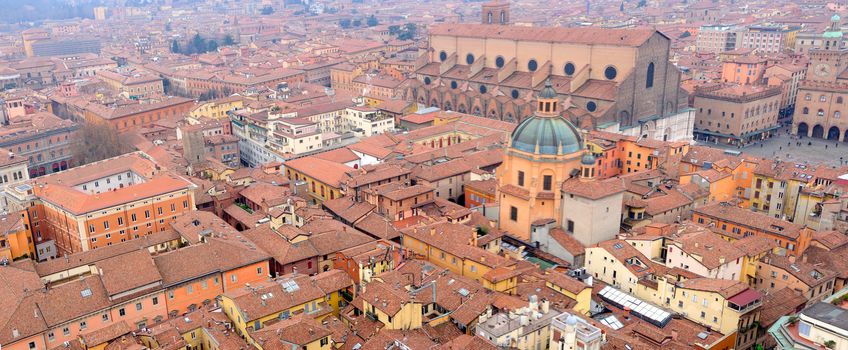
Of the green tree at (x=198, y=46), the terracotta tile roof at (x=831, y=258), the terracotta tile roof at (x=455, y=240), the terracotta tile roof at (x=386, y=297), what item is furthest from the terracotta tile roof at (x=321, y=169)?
the green tree at (x=198, y=46)

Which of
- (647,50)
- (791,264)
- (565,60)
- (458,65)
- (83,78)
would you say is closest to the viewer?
(791,264)

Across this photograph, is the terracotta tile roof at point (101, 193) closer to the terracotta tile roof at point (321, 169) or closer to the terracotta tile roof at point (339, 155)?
the terracotta tile roof at point (321, 169)

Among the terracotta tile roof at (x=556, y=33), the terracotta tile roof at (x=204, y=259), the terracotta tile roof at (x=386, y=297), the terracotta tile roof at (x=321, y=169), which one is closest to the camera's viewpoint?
the terracotta tile roof at (x=386, y=297)

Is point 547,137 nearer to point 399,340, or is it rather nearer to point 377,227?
point 377,227

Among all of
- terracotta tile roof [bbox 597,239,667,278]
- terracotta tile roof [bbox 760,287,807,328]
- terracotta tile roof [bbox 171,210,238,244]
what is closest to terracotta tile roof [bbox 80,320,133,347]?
terracotta tile roof [bbox 171,210,238,244]

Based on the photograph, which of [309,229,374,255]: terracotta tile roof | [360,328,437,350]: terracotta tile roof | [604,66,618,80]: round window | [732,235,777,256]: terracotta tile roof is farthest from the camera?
[604,66,618,80]: round window

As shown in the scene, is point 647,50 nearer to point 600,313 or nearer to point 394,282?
point 600,313

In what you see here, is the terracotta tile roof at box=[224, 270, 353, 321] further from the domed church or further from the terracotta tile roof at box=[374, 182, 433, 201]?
the domed church

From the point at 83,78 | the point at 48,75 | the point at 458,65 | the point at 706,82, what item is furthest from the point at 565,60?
the point at 48,75
